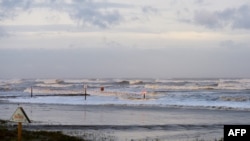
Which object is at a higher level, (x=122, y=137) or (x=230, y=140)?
(x=230, y=140)

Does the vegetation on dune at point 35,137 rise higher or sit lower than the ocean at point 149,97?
lower

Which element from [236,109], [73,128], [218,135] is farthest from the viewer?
[236,109]

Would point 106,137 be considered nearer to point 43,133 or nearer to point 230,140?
point 43,133

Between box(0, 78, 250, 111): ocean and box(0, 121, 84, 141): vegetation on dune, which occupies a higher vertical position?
box(0, 78, 250, 111): ocean

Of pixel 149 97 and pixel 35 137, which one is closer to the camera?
pixel 35 137

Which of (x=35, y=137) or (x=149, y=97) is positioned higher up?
(x=149, y=97)

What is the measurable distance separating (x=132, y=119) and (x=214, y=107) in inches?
512

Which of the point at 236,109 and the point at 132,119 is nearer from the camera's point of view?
the point at 132,119

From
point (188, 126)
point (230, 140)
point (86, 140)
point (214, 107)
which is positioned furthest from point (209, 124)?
point (230, 140)

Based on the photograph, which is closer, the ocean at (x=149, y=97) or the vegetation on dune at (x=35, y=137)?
the vegetation on dune at (x=35, y=137)

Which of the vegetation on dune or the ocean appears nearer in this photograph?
the vegetation on dune

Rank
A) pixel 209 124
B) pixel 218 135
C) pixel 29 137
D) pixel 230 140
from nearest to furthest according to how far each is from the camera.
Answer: pixel 230 140
pixel 29 137
pixel 218 135
pixel 209 124

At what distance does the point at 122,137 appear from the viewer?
63.9ft

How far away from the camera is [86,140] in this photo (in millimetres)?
17734
